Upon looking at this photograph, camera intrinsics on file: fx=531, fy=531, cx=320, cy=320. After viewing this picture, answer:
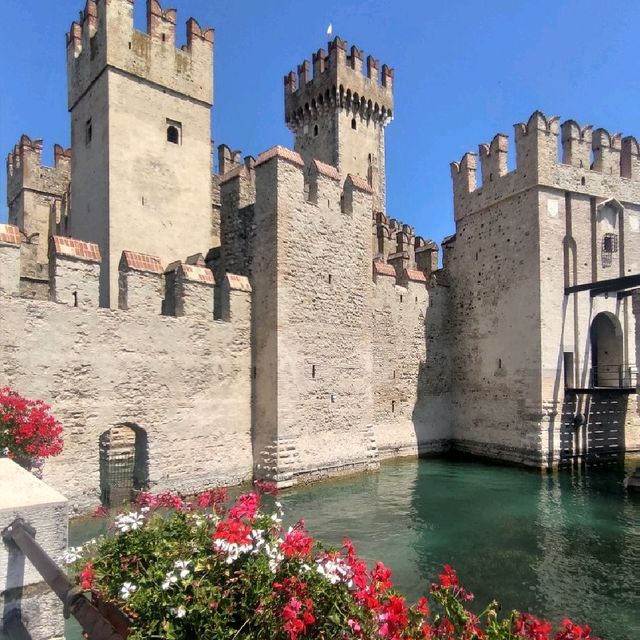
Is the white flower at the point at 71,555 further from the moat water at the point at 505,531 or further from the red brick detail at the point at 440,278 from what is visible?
the red brick detail at the point at 440,278

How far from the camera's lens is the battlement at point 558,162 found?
674 inches

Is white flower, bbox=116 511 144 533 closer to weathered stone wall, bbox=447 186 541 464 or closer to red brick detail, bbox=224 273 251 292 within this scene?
red brick detail, bbox=224 273 251 292

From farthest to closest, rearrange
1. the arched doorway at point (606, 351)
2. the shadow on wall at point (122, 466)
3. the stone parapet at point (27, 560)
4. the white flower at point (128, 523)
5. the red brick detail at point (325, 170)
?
the arched doorway at point (606, 351) → the red brick detail at point (325, 170) → the shadow on wall at point (122, 466) → the white flower at point (128, 523) → the stone parapet at point (27, 560)

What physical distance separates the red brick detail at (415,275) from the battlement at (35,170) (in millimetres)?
14424

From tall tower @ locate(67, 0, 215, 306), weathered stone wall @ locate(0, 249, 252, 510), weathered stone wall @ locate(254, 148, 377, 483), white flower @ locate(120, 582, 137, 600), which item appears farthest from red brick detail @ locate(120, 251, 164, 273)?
white flower @ locate(120, 582, 137, 600)

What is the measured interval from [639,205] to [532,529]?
43.9 ft

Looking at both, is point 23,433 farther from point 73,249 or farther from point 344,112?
point 344,112

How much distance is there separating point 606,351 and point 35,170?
2305cm

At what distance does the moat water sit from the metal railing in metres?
3.22

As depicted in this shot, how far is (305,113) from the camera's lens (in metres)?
33.1

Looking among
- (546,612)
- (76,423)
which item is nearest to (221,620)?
(546,612)

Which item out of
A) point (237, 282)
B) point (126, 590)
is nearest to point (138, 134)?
point (237, 282)

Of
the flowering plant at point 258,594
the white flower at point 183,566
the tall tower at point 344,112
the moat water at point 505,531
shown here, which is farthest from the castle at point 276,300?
the tall tower at point 344,112

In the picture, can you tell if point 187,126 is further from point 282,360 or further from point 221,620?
point 221,620
